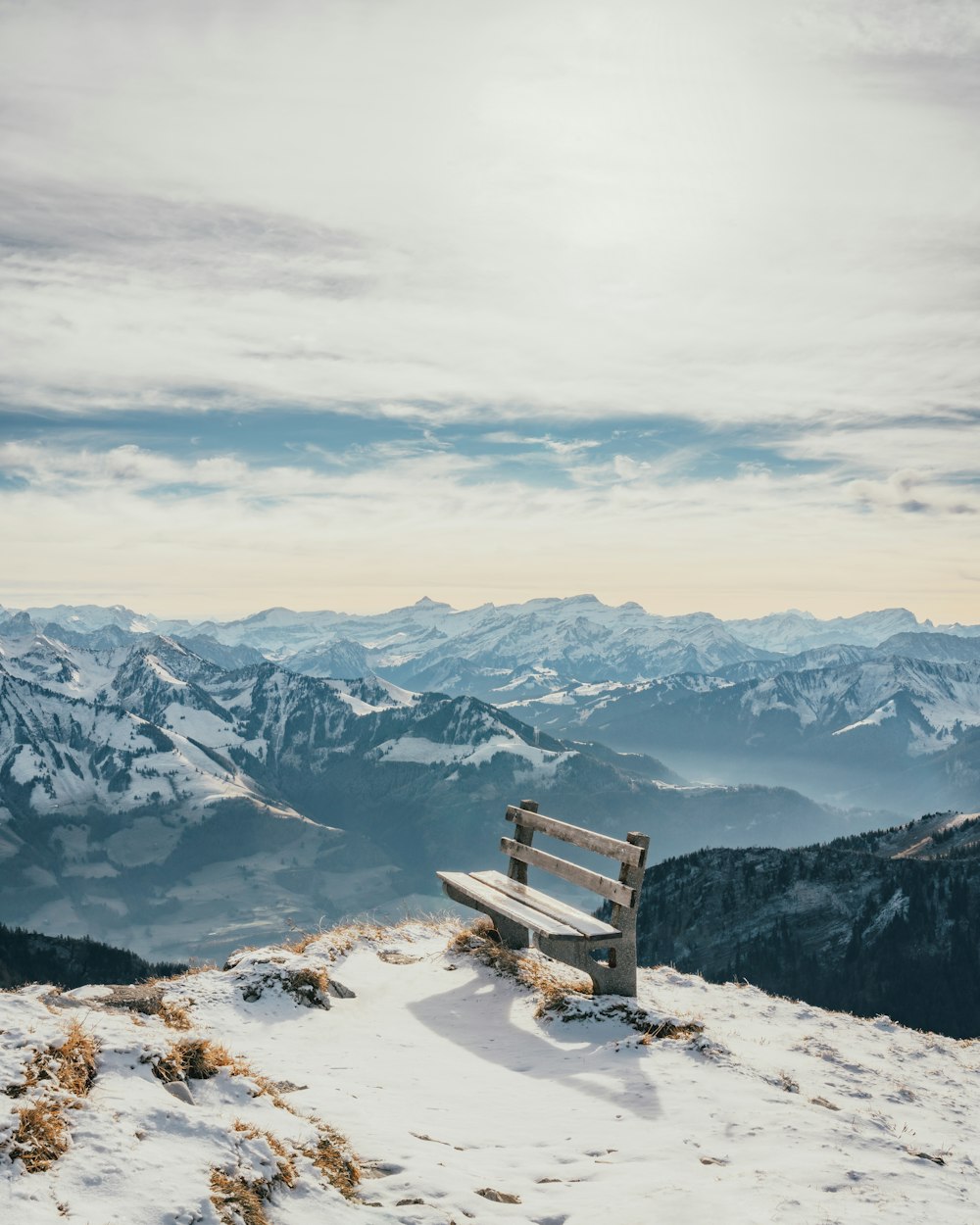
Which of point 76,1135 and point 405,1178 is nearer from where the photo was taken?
point 76,1135

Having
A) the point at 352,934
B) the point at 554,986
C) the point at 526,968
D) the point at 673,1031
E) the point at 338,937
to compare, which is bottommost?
the point at 352,934

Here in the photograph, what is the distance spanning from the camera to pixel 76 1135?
289 inches

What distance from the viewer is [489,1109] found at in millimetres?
11000

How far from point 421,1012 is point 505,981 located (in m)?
1.84

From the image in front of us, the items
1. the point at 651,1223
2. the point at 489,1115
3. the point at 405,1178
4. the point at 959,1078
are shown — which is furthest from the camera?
the point at 959,1078

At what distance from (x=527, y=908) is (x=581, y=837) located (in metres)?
1.68

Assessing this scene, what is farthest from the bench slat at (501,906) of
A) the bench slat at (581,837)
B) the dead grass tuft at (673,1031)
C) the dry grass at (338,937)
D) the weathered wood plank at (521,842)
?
the dry grass at (338,937)

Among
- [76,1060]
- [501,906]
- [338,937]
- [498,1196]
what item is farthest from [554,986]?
[76,1060]

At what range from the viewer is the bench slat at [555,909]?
14.6 meters

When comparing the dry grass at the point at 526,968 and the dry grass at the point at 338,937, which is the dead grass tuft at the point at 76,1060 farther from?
the dry grass at the point at 338,937

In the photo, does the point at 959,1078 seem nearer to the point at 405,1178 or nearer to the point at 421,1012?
the point at 421,1012

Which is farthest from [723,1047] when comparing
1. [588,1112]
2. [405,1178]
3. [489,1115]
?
[405,1178]

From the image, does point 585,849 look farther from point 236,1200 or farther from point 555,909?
point 236,1200

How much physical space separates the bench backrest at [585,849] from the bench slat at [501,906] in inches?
31.3
